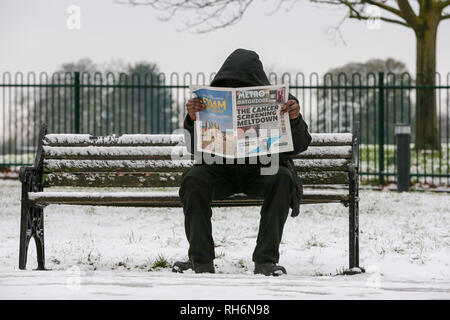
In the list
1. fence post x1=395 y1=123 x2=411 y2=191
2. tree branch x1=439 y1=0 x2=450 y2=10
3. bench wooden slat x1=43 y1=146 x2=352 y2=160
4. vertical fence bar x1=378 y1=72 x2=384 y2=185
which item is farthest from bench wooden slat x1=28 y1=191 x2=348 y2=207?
tree branch x1=439 y1=0 x2=450 y2=10

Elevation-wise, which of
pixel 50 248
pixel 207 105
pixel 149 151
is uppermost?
pixel 207 105

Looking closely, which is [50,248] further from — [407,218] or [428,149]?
[428,149]

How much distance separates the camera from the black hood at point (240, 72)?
3.74 m

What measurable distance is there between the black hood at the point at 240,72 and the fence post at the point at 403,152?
6599 millimetres

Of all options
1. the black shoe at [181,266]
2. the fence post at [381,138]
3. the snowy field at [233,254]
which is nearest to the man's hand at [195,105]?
the black shoe at [181,266]

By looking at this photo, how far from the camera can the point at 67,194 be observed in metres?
3.96

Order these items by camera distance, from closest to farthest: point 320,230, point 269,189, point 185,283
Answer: point 185,283 < point 269,189 < point 320,230

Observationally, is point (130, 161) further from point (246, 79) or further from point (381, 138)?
point (381, 138)

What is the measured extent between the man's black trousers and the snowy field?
0.41 m

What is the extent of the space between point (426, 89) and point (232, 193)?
1027cm

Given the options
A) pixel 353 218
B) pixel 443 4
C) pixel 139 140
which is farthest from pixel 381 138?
pixel 139 140

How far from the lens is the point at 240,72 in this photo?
374 cm
